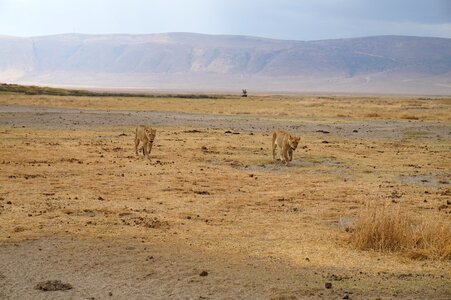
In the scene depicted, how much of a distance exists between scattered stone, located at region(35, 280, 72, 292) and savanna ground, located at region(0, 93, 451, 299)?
0.30 feet

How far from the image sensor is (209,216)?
45.2 ft

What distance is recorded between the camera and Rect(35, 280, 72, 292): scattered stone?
8.89 m

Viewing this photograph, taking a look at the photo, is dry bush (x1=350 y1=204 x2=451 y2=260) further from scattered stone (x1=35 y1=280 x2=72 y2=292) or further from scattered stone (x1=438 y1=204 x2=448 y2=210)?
scattered stone (x1=35 y1=280 x2=72 y2=292)

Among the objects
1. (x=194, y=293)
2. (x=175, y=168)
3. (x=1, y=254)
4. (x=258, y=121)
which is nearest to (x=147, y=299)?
(x=194, y=293)

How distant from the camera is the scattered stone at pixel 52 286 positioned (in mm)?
8891

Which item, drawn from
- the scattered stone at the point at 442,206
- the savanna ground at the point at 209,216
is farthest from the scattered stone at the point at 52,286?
the scattered stone at the point at 442,206

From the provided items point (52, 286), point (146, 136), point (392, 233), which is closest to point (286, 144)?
point (146, 136)

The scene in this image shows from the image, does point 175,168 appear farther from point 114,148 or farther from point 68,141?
point 68,141

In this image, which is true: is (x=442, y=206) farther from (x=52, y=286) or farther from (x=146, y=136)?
(x=146, y=136)

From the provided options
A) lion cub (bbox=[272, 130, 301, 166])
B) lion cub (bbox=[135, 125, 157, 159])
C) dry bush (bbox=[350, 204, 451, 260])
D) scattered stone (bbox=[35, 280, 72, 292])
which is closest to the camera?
scattered stone (bbox=[35, 280, 72, 292])

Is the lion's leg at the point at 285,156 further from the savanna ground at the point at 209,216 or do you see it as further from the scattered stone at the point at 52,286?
the scattered stone at the point at 52,286

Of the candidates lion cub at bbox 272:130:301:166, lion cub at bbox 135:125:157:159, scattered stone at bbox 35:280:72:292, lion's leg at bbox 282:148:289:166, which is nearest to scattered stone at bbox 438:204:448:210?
lion cub at bbox 272:130:301:166

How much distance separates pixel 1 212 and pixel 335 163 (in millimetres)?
12132

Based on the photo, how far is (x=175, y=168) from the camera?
20.7 metres
